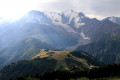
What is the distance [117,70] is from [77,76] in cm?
3487

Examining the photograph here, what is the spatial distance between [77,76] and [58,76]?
16.8 metres

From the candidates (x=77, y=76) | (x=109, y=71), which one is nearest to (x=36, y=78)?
(x=77, y=76)

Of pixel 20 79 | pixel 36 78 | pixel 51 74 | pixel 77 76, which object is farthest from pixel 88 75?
pixel 20 79

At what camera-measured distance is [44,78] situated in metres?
118

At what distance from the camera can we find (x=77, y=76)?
135250mm

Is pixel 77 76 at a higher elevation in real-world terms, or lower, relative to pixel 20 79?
lower

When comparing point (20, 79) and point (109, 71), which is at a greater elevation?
point (20, 79)

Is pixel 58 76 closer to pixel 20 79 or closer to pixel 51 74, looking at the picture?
pixel 51 74

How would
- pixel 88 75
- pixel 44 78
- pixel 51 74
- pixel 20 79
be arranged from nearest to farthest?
pixel 20 79
pixel 44 78
pixel 51 74
pixel 88 75

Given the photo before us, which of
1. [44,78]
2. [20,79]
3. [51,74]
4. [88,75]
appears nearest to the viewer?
[20,79]

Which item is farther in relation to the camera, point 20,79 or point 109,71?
point 109,71

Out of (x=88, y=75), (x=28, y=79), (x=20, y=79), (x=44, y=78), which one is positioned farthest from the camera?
(x=88, y=75)

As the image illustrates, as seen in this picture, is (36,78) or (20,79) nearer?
(20,79)

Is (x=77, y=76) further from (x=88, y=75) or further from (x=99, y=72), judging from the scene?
(x=99, y=72)
